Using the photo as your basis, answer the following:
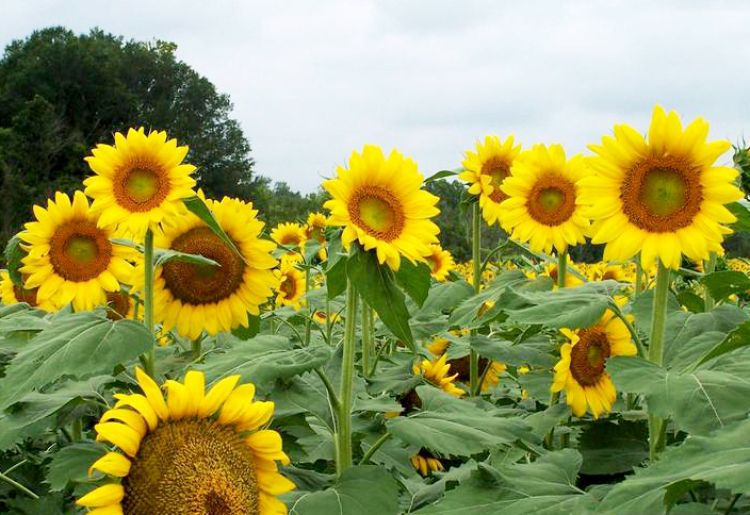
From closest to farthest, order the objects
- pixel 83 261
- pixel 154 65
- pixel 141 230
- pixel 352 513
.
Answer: pixel 352 513 < pixel 141 230 < pixel 83 261 < pixel 154 65

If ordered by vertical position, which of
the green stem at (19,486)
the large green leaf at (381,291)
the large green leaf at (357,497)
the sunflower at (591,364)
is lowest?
the green stem at (19,486)

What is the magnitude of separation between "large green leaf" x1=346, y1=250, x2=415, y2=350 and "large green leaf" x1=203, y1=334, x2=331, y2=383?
6.1 inches

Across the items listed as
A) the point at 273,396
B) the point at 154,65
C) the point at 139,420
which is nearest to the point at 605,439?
the point at 273,396

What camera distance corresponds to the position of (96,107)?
40031mm

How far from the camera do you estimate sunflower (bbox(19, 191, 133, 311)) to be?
2.59 m

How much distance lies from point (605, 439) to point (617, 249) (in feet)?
1.66

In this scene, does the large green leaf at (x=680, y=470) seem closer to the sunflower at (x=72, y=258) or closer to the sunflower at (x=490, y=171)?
the sunflower at (x=72, y=258)

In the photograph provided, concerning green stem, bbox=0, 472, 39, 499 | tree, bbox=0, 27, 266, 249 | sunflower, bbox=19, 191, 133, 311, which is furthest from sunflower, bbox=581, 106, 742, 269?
tree, bbox=0, 27, 266, 249

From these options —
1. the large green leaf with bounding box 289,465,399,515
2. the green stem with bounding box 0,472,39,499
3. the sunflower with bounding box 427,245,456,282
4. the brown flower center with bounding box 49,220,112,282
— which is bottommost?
the green stem with bounding box 0,472,39,499

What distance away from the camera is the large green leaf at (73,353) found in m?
1.78

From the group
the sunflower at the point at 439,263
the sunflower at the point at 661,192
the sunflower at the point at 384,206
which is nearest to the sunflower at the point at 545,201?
the sunflower at the point at 661,192

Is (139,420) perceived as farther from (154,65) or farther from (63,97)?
(154,65)

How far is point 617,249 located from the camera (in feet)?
7.21

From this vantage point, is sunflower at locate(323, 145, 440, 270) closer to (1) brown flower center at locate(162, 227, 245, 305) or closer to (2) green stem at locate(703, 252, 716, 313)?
(1) brown flower center at locate(162, 227, 245, 305)
